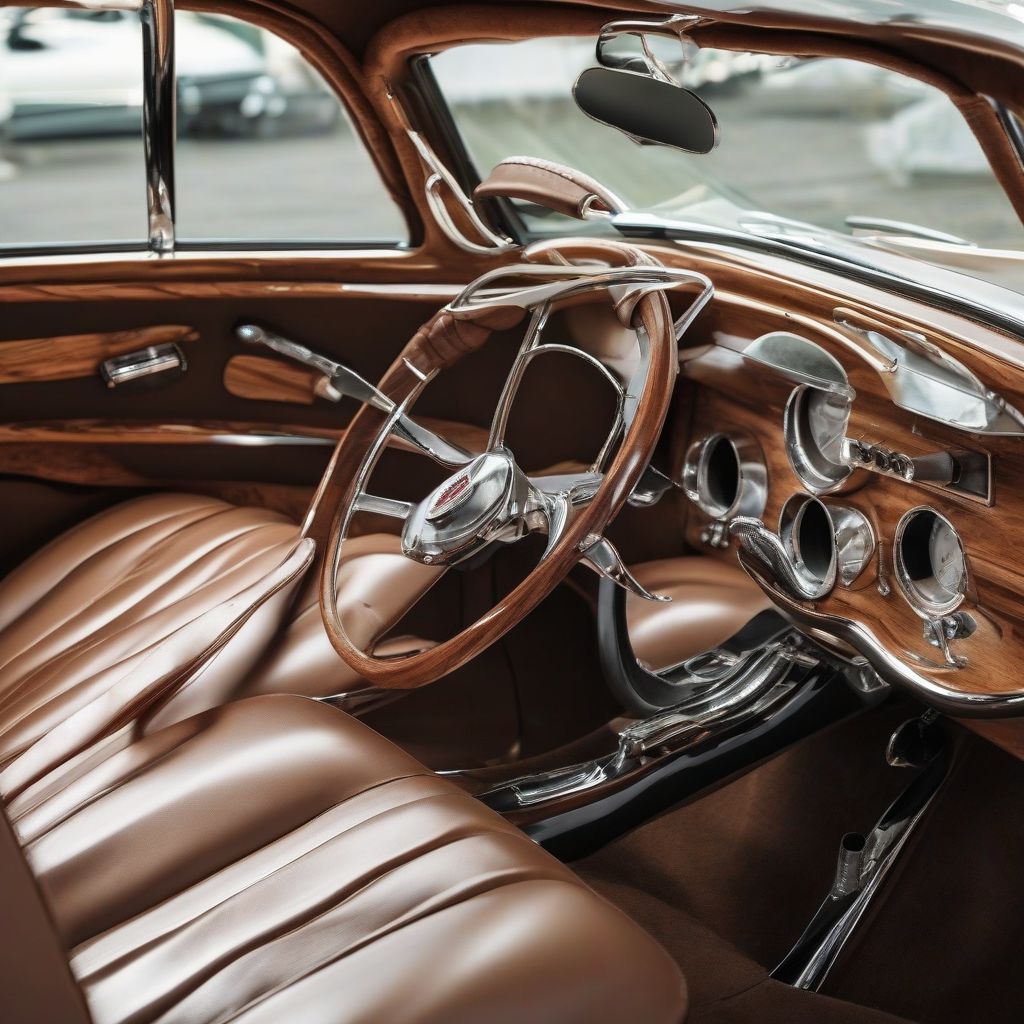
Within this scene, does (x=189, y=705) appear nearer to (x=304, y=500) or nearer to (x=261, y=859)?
(x=261, y=859)

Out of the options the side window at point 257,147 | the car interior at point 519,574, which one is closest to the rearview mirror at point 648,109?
the car interior at point 519,574

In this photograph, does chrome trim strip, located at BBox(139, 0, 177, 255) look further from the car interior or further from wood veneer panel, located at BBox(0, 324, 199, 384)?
wood veneer panel, located at BBox(0, 324, 199, 384)

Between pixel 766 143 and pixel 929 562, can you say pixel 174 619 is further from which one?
pixel 766 143

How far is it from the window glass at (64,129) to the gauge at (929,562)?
708cm

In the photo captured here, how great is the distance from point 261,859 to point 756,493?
860mm

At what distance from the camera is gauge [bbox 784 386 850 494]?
4.93 feet

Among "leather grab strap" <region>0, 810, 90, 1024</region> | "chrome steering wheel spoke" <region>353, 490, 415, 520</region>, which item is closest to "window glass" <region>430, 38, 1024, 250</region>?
"chrome steering wheel spoke" <region>353, 490, 415, 520</region>

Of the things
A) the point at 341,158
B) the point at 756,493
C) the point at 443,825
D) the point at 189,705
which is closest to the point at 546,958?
the point at 443,825

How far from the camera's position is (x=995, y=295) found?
1398 mm

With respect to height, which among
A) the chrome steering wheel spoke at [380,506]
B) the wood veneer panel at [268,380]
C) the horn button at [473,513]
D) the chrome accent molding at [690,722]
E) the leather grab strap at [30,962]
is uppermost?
the horn button at [473,513]

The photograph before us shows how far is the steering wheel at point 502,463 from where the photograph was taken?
3.97 ft

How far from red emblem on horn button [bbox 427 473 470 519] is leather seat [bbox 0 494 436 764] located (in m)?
0.29

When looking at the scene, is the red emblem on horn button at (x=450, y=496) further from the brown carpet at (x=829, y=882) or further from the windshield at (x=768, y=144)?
the brown carpet at (x=829, y=882)

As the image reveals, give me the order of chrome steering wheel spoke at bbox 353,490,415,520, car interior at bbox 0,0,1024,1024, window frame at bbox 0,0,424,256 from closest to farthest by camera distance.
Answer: car interior at bbox 0,0,1024,1024
chrome steering wheel spoke at bbox 353,490,415,520
window frame at bbox 0,0,424,256
